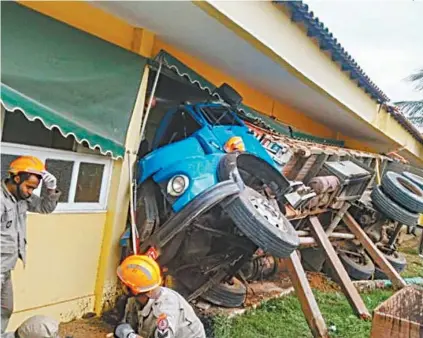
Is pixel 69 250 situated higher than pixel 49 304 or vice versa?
pixel 69 250

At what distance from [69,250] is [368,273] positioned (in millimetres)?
5735

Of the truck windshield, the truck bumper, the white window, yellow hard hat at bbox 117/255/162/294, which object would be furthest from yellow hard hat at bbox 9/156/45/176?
the truck windshield

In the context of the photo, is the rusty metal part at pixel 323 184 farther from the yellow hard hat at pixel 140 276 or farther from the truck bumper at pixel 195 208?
the yellow hard hat at pixel 140 276

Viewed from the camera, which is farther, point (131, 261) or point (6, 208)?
point (131, 261)

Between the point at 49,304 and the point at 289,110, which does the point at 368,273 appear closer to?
the point at 289,110

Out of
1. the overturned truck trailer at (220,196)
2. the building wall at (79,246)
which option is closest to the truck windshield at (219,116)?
the overturned truck trailer at (220,196)

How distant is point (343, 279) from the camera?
627cm

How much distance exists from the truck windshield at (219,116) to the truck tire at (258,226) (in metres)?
1.40

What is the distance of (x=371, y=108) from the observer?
917 cm

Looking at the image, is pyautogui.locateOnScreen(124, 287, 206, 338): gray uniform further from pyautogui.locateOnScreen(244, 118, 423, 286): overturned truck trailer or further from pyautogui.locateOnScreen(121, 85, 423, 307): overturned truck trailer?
pyautogui.locateOnScreen(244, 118, 423, 286): overturned truck trailer

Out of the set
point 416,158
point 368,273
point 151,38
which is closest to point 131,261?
point 151,38

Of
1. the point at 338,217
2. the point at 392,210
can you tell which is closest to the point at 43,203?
the point at 338,217

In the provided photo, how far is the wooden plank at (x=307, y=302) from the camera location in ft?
16.9

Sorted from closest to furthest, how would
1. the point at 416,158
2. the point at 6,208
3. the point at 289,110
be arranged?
1. the point at 6,208
2. the point at 289,110
3. the point at 416,158
